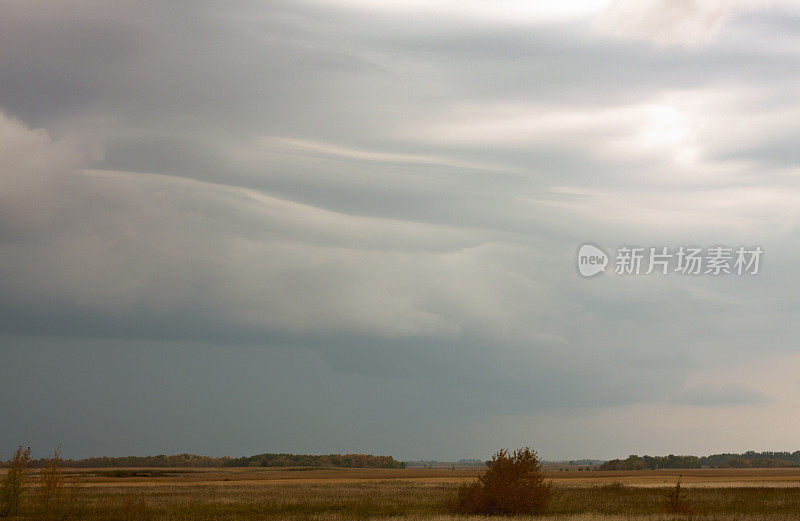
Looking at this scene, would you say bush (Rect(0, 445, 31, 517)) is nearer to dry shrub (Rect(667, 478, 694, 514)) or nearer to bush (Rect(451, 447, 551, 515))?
bush (Rect(451, 447, 551, 515))

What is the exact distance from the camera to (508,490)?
147ft

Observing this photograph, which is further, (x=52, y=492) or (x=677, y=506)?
(x=677, y=506)

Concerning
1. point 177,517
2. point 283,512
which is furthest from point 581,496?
point 177,517

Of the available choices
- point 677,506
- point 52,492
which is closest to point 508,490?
point 677,506

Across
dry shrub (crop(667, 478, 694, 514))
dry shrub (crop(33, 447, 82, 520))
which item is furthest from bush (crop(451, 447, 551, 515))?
dry shrub (crop(33, 447, 82, 520))

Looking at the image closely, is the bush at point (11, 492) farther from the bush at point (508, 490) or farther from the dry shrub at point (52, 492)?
the bush at point (508, 490)

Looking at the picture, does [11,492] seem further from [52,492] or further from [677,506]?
[677,506]

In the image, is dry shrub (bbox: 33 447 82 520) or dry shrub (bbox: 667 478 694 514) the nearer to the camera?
dry shrub (bbox: 33 447 82 520)

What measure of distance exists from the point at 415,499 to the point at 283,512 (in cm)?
1530

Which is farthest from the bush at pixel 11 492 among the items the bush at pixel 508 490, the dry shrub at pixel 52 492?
the bush at pixel 508 490

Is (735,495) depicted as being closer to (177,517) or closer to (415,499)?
(415,499)

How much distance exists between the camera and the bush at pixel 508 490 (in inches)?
1754

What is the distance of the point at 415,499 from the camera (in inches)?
2272

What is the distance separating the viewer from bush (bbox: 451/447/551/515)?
44.6 meters
